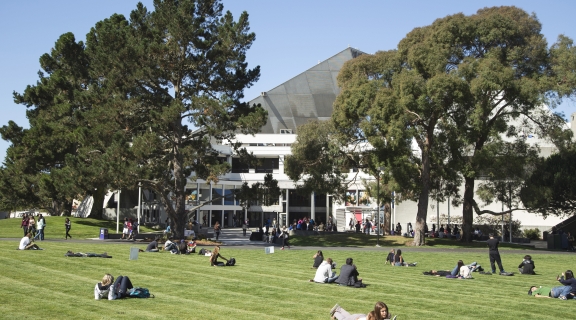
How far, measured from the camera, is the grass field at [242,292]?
45.3 ft

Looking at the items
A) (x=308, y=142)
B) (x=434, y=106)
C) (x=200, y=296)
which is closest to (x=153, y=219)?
(x=308, y=142)

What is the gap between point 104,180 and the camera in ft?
130

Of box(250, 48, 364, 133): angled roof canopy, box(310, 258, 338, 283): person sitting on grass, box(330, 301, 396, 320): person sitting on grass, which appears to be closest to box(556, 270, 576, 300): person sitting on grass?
box(310, 258, 338, 283): person sitting on grass

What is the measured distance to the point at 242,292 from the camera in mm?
16953

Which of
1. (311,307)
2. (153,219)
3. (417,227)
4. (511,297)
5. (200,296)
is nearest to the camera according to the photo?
(311,307)

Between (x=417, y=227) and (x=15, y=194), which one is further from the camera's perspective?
(x=15, y=194)

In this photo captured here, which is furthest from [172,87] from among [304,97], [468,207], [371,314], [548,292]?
[304,97]

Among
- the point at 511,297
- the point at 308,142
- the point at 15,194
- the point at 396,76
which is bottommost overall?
the point at 511,297

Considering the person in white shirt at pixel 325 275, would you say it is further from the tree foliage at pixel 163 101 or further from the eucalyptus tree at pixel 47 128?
the eucalyptus tree at pixel 47 128

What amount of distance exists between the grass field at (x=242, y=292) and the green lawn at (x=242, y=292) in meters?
0.02

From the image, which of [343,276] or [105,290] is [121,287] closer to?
[105,290]

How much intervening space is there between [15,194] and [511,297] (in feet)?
159

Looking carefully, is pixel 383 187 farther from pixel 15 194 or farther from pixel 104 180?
pixel 15 194

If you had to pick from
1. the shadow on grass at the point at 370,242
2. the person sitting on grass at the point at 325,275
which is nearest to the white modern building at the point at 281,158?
the shadow on grass at the point at 370,242
